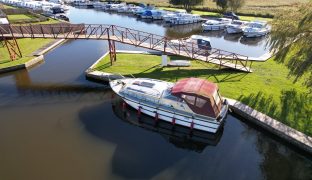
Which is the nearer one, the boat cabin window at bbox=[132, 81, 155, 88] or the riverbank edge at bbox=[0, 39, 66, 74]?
the boat cabin window at bbox=[132, 81, 155, 88]

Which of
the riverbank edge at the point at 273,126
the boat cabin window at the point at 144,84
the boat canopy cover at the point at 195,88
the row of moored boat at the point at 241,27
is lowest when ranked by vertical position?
the riverbank edge at the point at 273,126

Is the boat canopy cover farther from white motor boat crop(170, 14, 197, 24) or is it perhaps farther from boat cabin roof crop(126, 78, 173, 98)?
white motor boat crop(170, 14, 197, 24)

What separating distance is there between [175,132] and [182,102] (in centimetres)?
227

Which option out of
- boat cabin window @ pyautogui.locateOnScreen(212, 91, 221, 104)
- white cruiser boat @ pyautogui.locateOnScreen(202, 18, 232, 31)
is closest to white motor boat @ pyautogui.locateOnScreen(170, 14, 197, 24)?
white cruiser boat @ pyautogui.locateOnScreen(202, 18, 232, 31)

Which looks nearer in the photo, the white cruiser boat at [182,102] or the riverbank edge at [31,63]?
the white cruiser boat at [182,102]

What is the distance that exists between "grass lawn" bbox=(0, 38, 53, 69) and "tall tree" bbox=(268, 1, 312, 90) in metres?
26.3

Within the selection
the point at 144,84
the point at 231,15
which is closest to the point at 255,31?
the point at 231,15

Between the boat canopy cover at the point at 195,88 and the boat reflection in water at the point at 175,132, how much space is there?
267cm

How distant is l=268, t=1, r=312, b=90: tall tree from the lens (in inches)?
786

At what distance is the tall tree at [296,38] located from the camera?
1997 centimetres

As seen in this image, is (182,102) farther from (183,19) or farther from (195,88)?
(183,19)

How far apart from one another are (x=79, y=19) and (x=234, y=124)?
5127cm

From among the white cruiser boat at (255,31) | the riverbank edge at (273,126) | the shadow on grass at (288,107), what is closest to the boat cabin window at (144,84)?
the riverbank edge at (273,126)

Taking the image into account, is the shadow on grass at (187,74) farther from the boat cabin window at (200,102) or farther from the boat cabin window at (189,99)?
the boat cabin window at (200,102)
